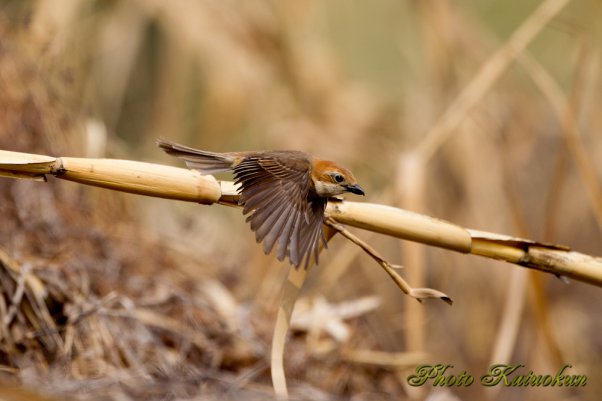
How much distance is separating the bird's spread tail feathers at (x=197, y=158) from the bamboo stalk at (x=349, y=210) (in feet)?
0.98

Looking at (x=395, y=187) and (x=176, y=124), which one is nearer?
(x=395, y=187)

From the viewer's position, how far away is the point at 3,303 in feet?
7.35

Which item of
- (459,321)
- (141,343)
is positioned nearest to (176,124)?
(459,321)

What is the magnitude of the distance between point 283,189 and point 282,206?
10 cm

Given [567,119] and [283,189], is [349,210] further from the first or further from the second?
[567,119]

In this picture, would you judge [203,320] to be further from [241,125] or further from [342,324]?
[241,125]

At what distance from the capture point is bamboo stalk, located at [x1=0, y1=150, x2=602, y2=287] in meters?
1.64

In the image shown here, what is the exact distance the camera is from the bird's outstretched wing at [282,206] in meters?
1.85

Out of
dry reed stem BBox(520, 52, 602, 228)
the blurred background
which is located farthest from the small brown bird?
dry reed stem BBox(520, 52, 602, 228)

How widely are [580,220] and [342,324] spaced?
2918 millimetres

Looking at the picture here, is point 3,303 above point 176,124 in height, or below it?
below

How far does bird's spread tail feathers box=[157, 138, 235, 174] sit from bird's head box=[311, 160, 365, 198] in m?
0.26

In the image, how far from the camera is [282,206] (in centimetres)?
204

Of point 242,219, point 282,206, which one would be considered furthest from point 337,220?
point 242,219
